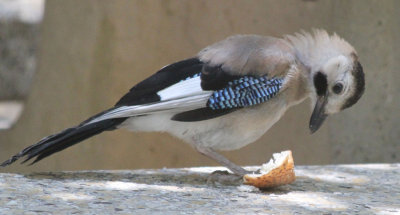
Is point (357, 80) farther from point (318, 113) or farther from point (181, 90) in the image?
point (181, 90)

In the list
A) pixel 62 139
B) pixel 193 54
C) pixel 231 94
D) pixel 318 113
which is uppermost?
pixel 193 54

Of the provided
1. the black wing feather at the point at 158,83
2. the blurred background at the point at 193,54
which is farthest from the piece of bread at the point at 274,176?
the blurred background at the point at 193,54

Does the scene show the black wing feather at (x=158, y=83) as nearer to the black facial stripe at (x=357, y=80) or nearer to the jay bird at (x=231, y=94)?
the jay bird at (x=231, y=94)

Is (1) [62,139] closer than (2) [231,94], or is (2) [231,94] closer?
(1) [62,139]

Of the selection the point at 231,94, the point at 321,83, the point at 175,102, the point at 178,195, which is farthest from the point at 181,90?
the point at 321,83

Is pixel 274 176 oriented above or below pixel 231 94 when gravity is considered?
below

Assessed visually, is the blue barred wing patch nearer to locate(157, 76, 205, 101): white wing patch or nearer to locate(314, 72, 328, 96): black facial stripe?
locate(157, 76, 205, 101): white wing patch

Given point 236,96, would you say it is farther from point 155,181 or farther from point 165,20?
point 165,20
